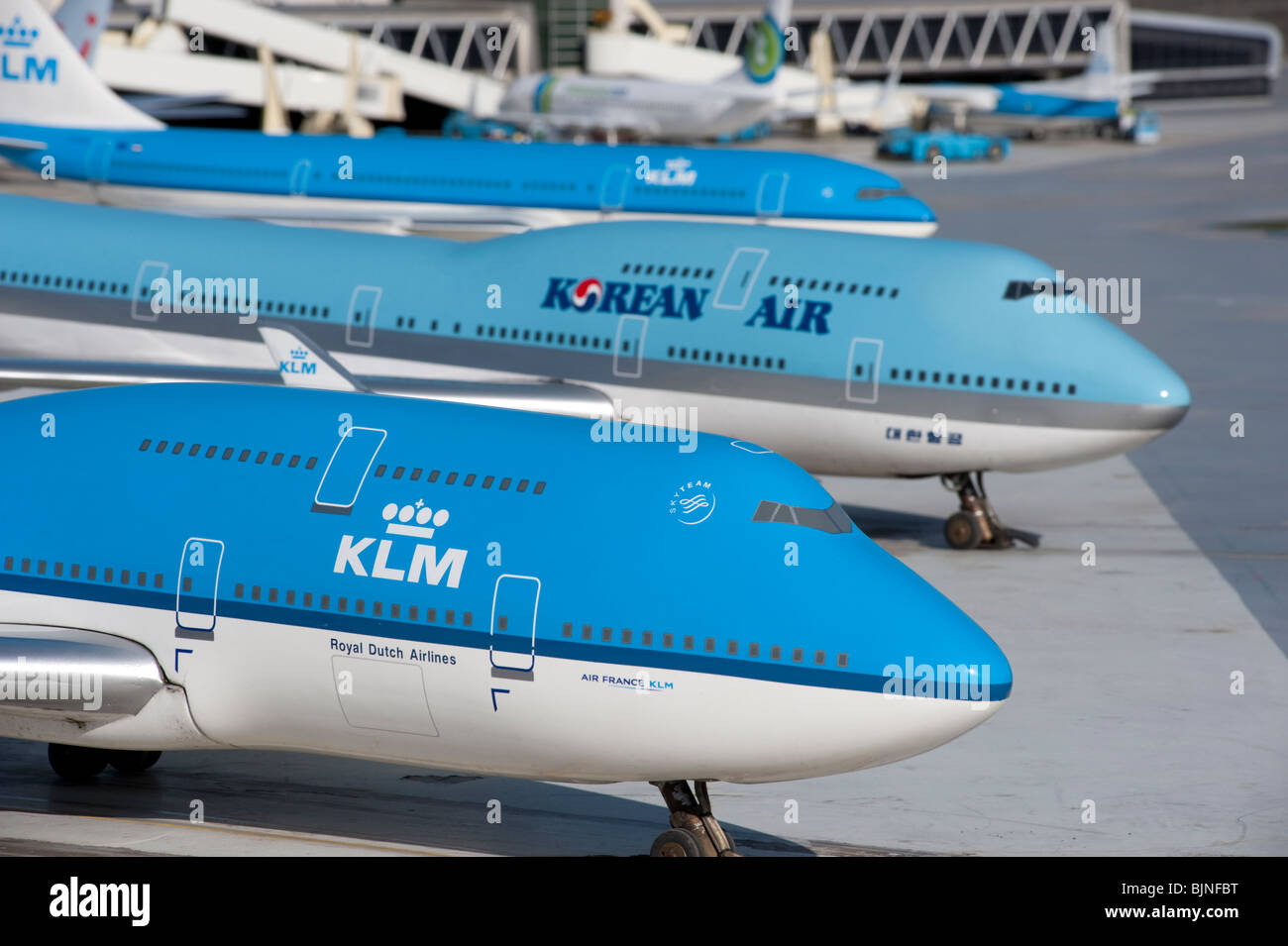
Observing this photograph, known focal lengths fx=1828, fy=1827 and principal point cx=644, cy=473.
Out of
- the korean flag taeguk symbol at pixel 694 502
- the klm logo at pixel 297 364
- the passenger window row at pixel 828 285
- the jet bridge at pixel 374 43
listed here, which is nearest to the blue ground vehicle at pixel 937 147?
the jet bridge at pixel 374 43

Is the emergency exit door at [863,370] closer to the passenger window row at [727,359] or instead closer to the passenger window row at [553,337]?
the passenger window row at [727,359]

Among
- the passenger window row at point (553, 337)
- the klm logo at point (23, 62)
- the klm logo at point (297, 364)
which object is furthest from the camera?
the klm logo at point (23, 62)

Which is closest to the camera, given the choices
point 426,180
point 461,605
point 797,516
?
point 461,605

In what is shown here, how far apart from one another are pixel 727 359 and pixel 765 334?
779mm

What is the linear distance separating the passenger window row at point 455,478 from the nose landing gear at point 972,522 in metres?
17.0

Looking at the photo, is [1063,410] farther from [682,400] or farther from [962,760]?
[962,760]

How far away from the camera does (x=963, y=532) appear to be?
33438mm

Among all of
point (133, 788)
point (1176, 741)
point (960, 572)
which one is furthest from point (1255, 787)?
point (133, 788)

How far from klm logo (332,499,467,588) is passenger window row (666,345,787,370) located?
14842 mm

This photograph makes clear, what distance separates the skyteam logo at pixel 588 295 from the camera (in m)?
32.5

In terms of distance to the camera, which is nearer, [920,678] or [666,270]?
[920,678]

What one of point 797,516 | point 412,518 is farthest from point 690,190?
point 797,516

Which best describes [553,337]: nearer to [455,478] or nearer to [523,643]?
[455,478]
